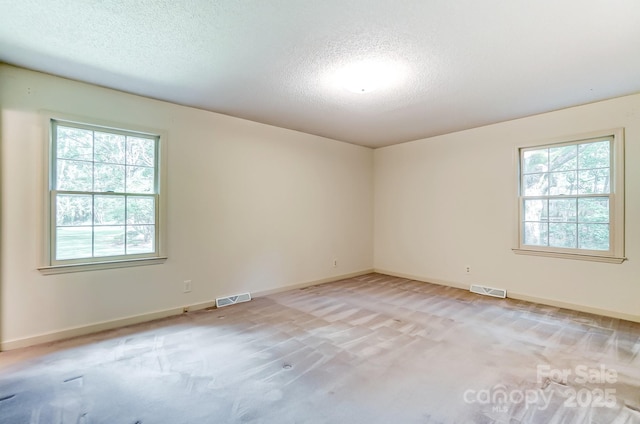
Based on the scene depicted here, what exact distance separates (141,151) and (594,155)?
5563mm

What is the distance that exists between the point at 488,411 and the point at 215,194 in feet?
11.8

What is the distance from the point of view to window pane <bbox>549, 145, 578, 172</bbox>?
12.9ft

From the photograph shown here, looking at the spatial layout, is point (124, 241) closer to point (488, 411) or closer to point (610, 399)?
point (488, 411)

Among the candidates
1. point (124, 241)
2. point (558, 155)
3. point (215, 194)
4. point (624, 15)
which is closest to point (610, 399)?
point (624, 15)

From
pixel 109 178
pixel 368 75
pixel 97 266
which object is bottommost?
pixel 97 266

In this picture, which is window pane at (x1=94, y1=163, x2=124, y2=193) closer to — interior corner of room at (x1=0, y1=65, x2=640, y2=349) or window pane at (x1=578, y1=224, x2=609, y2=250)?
interior corner of room at (x1=0, y1=65, x2=640, y2=349)

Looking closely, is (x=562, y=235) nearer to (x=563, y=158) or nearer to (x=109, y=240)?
(x=563, y=158)

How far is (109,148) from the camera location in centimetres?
329

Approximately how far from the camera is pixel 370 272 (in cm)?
612

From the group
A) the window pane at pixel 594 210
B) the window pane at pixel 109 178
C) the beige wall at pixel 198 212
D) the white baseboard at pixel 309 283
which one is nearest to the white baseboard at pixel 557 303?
the window pane at pixel 594 210

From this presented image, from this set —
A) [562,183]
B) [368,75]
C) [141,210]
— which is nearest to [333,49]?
[368,75]

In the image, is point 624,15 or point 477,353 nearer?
point 624,15

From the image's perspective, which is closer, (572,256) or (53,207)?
(53,207)

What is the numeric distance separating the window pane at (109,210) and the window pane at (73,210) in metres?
0.07
